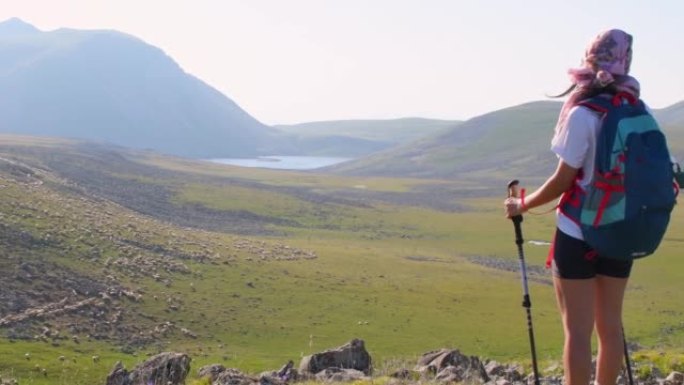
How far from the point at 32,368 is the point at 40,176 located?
56.9 m

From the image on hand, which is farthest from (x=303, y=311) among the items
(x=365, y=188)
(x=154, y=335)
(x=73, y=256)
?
(x=365, y=188)

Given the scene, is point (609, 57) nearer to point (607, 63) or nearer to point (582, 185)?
point (607, 63)

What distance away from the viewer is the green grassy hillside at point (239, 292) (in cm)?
3794

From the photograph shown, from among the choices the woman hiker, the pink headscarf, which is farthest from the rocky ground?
the pink headscarf

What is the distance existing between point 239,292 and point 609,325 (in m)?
45.4

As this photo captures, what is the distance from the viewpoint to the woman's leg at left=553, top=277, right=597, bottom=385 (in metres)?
7.16

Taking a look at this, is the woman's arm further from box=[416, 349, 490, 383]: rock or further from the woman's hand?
box=[416, 349, 490, 383]: rock

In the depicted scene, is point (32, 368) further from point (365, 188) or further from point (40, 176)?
point (365, 188)

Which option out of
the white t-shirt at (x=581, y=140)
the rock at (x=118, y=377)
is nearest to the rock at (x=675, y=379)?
the white t-shirt at (x=581, y=140)

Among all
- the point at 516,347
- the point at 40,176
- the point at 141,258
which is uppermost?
the point at 40,176

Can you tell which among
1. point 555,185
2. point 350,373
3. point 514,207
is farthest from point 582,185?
point 350,373

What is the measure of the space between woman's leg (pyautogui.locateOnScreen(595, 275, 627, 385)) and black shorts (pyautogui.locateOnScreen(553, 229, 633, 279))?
12 cm

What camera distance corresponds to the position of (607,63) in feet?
23.6

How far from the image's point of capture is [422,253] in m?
82.9
